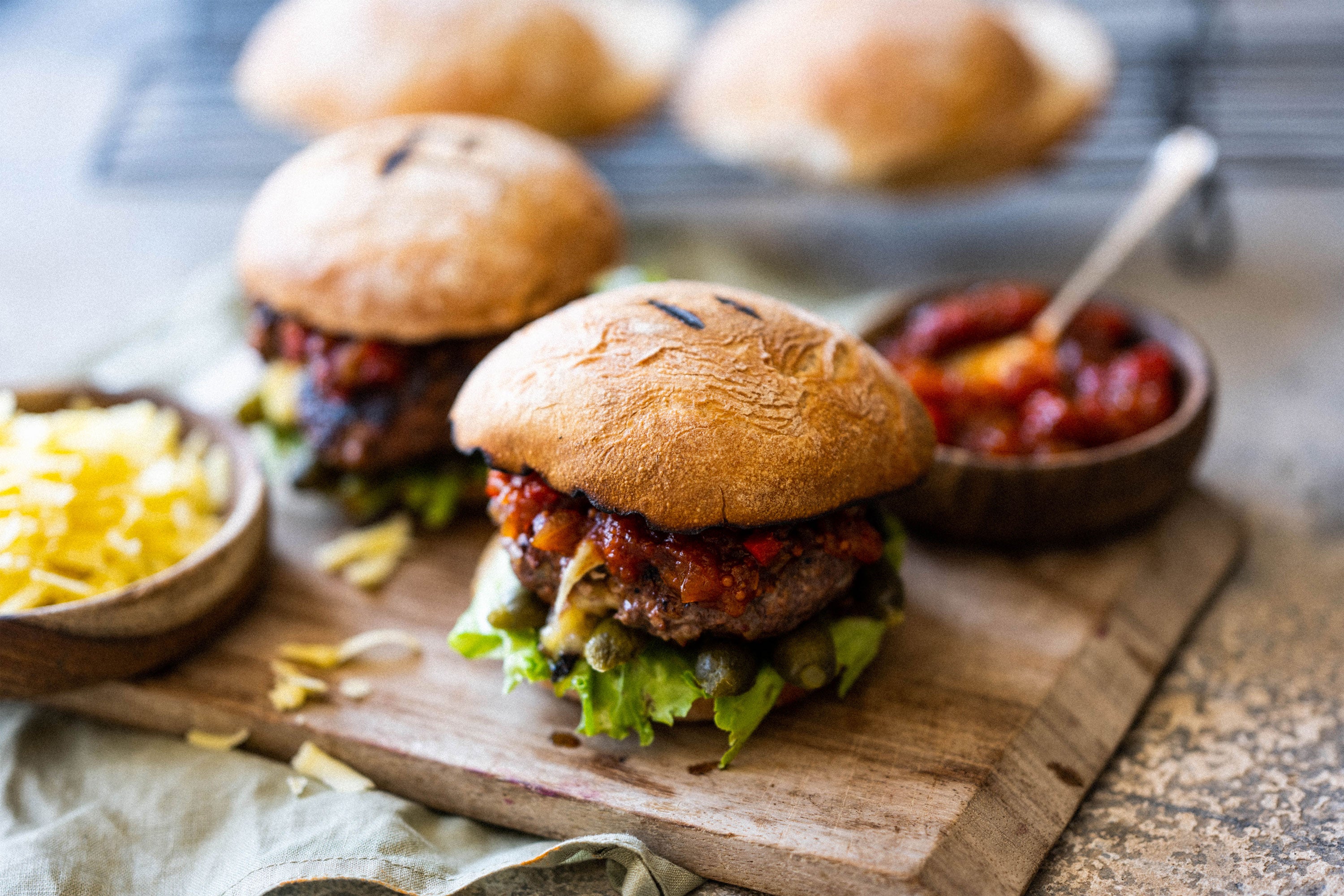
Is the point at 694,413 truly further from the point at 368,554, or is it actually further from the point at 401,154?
the point at 401,154

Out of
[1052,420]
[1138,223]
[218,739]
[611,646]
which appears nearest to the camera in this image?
[611,646]

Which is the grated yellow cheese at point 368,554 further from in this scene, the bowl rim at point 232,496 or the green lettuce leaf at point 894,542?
the green lettuce leaf at point 894,542

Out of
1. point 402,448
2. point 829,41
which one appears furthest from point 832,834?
point 829,41

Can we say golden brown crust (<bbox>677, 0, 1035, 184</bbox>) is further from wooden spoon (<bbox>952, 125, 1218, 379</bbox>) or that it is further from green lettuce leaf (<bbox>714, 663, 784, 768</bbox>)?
green lettuce leaf (<bbox>714, 663, 784, 768</bbox>)

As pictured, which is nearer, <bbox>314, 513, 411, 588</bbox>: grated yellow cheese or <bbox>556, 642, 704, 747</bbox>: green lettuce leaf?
<bbox>556, 642, 704, 747</bbox>: green lettuce leaf

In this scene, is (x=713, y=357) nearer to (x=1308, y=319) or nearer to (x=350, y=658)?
(x=350, y=658)

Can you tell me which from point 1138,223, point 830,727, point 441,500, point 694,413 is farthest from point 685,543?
point 1138,223

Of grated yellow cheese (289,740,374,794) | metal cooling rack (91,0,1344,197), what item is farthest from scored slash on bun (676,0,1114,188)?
grated yellow cheese (289,740,374,794)
